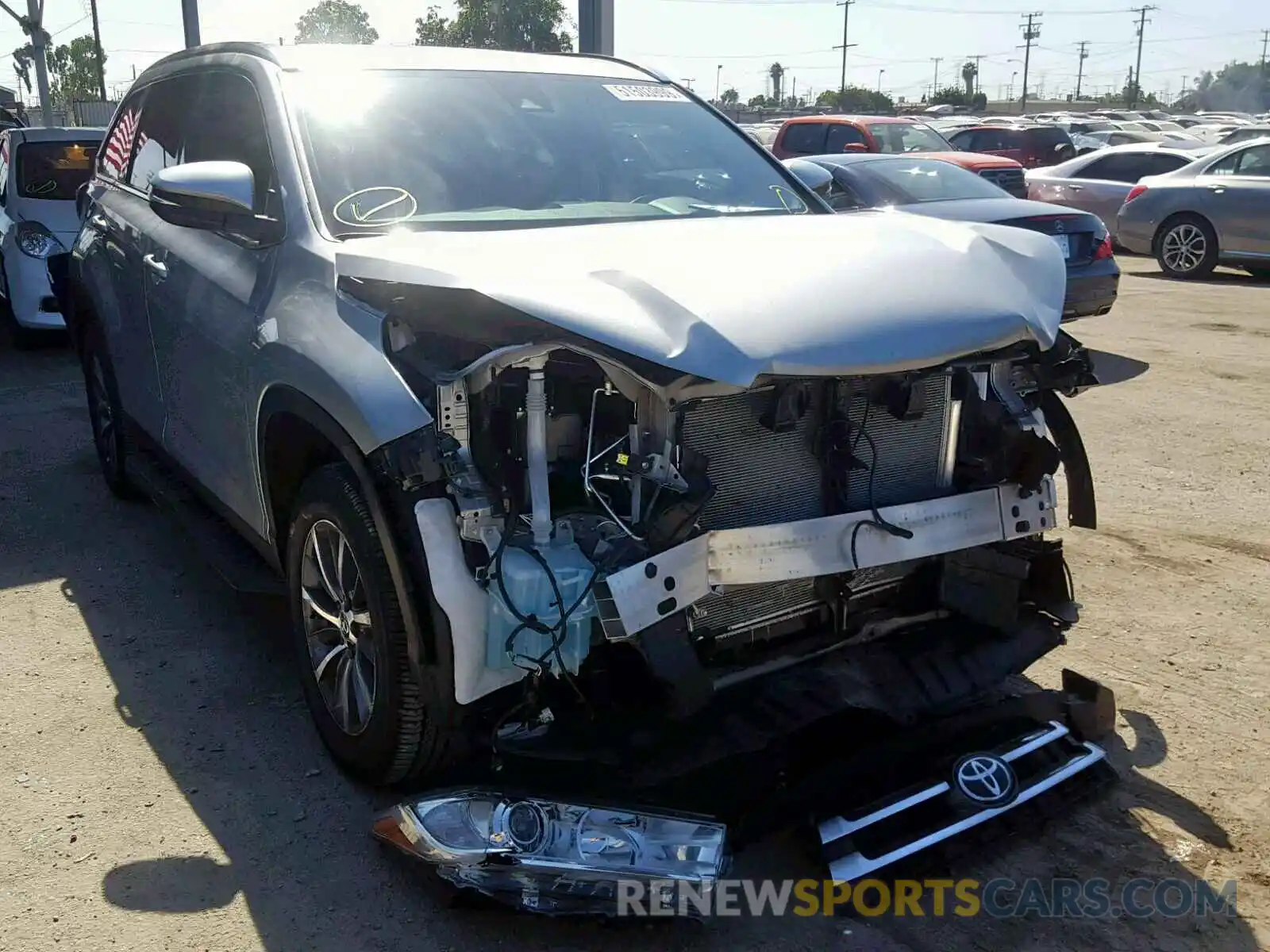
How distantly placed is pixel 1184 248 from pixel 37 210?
11823 millimetres

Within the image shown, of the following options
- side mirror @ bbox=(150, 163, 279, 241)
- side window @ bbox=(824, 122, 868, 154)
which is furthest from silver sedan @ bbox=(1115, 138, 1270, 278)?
side mirror @ bbox=(150, 163, 279, 241)

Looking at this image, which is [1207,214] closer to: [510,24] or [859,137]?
[859,137]

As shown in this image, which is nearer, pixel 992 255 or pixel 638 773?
pixel 638 773

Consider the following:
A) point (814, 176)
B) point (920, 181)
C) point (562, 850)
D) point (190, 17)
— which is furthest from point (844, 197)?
point (190, 17)

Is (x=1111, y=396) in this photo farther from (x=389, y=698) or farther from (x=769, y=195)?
(x=389, y=698)

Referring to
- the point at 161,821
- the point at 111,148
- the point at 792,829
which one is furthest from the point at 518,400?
the point at 111,148

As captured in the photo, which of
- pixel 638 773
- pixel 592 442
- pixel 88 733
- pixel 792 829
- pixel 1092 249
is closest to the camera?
pixel 638 773

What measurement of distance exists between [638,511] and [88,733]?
2.03 meters

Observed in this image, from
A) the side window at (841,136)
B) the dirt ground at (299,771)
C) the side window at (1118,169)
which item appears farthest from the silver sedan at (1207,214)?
the dirt ground at (299,771)

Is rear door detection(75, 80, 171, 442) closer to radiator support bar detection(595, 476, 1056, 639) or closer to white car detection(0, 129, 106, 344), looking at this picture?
radiator support bar detection(595, 476, 1056, 639)

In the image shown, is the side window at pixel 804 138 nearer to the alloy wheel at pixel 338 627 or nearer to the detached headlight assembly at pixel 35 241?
the detached headlight assembly at pixel 35 241

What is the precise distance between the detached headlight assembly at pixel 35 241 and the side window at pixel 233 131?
18.8 feet

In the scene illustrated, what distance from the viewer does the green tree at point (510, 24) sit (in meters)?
43.1

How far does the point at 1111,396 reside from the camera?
7.72m
